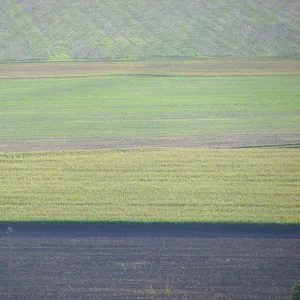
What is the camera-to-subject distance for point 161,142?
95.8 feet

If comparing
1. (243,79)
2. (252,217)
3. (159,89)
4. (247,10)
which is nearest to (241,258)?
(252,217)

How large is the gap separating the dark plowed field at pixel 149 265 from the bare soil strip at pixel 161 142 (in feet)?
35.8

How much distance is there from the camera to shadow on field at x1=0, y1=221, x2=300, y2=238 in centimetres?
1739

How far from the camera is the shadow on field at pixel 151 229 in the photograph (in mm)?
17391

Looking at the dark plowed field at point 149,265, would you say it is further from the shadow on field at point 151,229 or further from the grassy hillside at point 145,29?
the grassy hillside at point 145,29

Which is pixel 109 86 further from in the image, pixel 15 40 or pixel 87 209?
pixel 87 209

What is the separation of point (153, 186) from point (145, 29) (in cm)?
4255

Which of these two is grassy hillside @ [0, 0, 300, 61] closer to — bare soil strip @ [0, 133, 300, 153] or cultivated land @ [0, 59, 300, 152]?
cultivated land @ [0, 59, 300, 152]

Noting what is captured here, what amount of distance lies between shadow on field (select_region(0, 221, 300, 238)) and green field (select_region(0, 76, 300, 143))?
1268 centimetres

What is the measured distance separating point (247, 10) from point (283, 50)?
8131 mm

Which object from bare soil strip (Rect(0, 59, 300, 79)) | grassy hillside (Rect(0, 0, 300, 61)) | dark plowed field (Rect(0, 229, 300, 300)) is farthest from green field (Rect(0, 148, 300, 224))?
grassy hillside (Rect(0, 0, 300, 61))

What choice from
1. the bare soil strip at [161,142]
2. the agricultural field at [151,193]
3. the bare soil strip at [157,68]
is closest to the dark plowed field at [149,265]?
the agricultural field at [151,193]

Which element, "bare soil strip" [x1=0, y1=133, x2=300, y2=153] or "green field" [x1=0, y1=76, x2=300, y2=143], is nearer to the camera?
"bare soil strip" [x1=0, y1=133, x2=300, y2=153]

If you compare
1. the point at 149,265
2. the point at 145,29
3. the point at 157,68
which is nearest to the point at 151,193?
the point at 149,265
